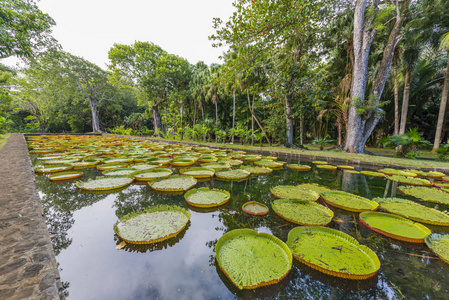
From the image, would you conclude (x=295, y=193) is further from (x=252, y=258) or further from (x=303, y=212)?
(x=252, y=258)

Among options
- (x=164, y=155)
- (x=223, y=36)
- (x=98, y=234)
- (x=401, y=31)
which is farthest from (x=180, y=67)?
(x=98, y=234)

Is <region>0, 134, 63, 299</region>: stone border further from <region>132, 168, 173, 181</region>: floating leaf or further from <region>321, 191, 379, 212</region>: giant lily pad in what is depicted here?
<region>321, 191, 379, 212</region>: giant lily pad

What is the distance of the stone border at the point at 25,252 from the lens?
2.39 feet

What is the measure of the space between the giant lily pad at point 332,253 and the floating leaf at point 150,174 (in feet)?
7.81

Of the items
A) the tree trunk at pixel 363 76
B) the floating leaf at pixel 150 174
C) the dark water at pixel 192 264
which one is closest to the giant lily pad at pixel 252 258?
the dark water at pixel 192 264

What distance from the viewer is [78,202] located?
214 cm

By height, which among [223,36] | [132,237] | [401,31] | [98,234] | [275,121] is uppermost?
[401,31]

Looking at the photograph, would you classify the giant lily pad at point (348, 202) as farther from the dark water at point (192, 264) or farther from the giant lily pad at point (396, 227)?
the giant lily pad at point (396, 227)

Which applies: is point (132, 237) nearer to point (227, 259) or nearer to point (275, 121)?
point (227, 259)

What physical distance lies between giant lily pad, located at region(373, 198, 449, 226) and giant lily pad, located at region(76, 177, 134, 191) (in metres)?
3.65

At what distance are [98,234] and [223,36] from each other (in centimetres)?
667

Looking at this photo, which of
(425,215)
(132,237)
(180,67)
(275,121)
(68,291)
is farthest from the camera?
(180,67)

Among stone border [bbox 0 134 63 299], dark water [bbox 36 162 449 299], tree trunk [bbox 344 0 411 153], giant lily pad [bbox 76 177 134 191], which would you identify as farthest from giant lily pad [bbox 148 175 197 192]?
tree trunk [bbox 344 0 411 153]

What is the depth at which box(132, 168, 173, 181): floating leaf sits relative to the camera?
2.86 meters
